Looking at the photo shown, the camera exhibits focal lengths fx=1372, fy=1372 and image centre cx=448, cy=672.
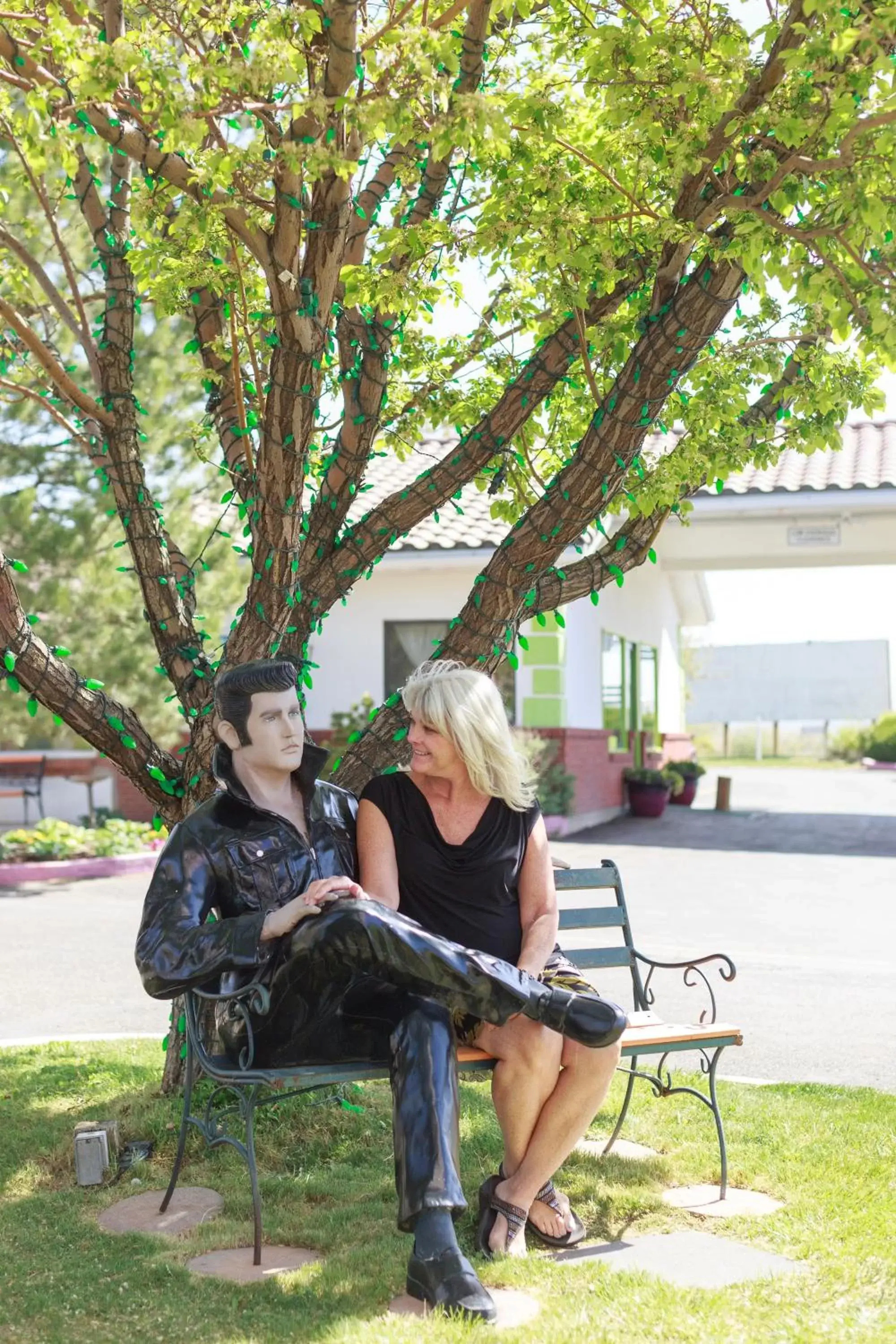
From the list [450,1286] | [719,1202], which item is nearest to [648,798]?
[719,1202]

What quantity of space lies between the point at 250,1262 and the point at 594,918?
1722 mm

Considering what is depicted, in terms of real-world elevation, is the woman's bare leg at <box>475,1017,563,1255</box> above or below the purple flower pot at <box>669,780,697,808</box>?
above

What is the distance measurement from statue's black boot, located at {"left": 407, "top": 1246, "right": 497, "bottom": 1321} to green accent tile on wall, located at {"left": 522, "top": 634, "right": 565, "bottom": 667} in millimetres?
12616

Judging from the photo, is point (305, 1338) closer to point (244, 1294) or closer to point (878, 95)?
point (244, 1294)

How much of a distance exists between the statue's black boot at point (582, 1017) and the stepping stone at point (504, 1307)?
597 millimetres

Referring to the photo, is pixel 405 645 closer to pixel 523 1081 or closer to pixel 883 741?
pixel 523 1081

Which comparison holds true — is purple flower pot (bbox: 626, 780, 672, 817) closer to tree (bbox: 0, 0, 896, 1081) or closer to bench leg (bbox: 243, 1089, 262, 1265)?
tree (bbox: 0, 0, 896, 1081)

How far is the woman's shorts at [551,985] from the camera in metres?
3.66

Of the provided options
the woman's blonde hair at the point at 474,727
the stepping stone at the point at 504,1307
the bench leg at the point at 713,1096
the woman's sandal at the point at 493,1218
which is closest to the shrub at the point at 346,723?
the bench leg at the point at 713,1096

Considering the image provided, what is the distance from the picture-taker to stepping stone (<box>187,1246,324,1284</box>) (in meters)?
3.28

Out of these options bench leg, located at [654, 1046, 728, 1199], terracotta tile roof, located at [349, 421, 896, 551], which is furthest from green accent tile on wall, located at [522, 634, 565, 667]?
bench leg, located at [654, 1046, 728, 1199]

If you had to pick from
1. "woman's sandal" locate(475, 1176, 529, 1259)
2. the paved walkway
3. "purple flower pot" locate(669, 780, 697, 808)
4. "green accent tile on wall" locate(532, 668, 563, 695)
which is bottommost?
the paved walkway

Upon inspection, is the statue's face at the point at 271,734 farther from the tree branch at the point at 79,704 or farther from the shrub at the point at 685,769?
the shrub at the point at 685,769

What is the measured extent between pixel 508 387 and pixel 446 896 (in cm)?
188
